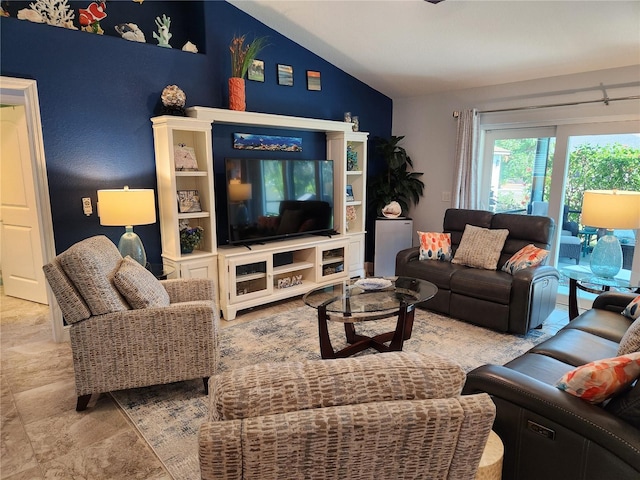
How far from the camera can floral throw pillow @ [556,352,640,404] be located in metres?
1.38

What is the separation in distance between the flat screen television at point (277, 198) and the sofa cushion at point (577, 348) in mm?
2721

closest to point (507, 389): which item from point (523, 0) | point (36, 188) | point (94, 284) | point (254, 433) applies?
point (254, 433)

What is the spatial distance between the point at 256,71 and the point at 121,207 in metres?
2.06

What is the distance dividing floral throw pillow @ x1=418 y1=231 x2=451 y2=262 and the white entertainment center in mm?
962

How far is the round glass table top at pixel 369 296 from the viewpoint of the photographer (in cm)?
274

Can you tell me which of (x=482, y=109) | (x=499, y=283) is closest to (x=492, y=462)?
(x=499, y=283)

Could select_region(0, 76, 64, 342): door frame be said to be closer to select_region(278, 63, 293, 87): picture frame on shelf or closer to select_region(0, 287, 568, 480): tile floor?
select_region(0, 287, 568, 480): tile floor

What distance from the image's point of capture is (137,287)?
7.77 feet

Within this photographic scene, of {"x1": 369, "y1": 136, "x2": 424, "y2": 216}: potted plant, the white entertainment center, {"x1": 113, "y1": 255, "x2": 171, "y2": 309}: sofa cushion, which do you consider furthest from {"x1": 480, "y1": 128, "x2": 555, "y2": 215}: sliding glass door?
{"x1": 113, "y1": 255, "x2": 171, "y2": 309}: sofa cushion

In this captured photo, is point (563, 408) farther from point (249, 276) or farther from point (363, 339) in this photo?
point (249, 276)

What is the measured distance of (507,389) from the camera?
1.53m

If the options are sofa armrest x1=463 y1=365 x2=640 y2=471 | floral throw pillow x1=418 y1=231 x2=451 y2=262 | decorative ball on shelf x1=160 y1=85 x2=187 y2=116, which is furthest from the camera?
floral throw pillow x1=418 y1=231 x2=451 y2=262

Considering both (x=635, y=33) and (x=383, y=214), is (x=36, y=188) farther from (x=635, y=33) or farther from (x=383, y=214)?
(x=635, y=33)

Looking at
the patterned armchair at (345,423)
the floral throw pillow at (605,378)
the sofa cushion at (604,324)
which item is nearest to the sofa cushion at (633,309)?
the sofa cushion at (604,324)
